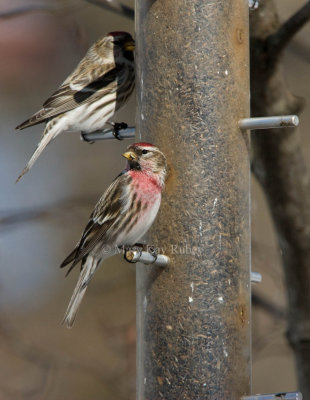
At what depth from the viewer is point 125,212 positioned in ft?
12.0

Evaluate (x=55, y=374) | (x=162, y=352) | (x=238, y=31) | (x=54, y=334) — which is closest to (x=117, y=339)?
(x=55, y=374)

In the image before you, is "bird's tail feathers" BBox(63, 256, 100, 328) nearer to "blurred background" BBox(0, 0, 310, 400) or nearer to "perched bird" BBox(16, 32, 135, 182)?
"perched bird" BBox(16, 32, 135, 182)

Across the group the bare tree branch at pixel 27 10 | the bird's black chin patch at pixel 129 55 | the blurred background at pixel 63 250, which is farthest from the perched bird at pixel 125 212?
the blurred background at pixel 63 250

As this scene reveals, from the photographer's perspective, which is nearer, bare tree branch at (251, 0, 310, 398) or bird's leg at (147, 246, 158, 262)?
bird's leg at (147, 246, 158, 262)

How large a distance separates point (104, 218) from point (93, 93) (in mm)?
1324

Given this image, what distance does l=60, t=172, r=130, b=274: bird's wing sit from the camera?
11.9 ft

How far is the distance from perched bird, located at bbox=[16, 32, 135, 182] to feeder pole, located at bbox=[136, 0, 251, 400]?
104cm

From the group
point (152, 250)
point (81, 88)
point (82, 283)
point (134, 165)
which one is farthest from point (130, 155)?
point (81, 88)

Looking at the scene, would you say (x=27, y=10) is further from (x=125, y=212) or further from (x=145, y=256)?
(x=145, y=256)

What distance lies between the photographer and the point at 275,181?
14.1 feet

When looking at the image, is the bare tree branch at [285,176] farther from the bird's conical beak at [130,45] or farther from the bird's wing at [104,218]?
Result: the bird's wing at [104,218]

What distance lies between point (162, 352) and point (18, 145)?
4.10 m

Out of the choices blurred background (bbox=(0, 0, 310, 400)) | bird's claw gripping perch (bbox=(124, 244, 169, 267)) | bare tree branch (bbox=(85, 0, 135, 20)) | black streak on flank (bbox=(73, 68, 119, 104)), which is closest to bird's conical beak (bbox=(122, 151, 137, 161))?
bird's claw gripping perch (bbox=(124, 244, 169, 267))

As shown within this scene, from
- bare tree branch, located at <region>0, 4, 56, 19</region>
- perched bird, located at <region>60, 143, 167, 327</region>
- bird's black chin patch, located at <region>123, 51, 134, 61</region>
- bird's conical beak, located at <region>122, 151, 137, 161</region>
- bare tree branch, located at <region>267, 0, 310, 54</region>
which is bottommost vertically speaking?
perched bird, located at <region>60, 143, 167, 327</region>
